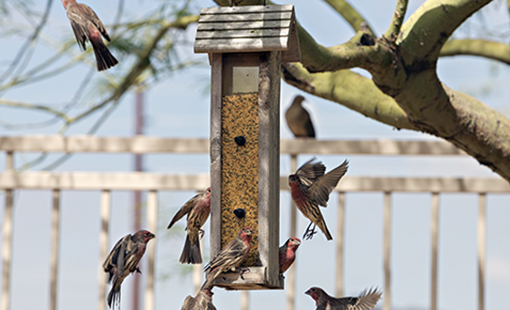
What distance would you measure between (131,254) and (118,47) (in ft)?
10.8

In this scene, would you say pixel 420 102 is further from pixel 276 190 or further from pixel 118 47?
pixel 118 47

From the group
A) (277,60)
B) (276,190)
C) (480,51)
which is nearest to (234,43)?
(277,60)

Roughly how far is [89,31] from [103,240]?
2417mm

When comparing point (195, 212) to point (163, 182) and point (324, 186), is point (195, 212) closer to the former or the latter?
point (324, 186)

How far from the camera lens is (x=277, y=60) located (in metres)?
2.81

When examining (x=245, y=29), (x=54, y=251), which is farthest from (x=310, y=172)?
(x=54, y=251)

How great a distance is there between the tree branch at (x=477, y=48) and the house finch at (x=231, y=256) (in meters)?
2.94

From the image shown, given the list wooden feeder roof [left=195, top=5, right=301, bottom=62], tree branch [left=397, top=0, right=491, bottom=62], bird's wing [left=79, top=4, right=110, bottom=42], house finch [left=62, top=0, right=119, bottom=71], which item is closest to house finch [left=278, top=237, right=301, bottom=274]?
wooden feeder roof [left=195, top=5, right=301, bottom=62]

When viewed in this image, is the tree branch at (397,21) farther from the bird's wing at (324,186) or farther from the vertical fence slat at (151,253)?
the vertical fence slat at (151,253)

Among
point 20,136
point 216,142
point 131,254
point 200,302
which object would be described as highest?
point 20,136

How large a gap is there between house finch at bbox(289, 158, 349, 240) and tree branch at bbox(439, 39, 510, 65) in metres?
2.51

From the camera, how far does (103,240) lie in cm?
489

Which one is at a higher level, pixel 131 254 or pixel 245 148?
pixel 245 148

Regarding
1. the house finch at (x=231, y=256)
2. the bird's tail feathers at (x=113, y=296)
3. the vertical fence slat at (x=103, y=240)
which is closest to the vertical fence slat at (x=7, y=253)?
the vertical fence slat at (x=103, y=240)
